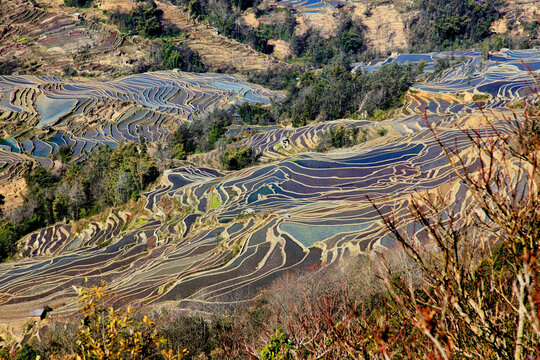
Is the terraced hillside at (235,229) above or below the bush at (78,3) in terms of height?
below

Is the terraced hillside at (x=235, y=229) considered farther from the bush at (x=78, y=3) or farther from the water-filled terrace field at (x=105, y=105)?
the bush at (x=78, y=3)

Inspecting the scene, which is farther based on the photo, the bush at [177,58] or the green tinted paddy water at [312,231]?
the bush at [177,58]

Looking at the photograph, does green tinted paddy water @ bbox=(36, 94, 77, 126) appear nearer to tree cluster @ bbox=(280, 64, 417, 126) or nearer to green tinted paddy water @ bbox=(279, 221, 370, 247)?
tree cluster @ bbox=(280, 64, 417, 126)

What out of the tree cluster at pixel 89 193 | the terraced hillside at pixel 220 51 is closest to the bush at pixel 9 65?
the terraced hillside at pixel 220 51

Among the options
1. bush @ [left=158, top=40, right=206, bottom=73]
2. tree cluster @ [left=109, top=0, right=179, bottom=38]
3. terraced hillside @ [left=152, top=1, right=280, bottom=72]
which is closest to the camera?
bush @ [left=158, top=40, right=206, bottom=73]

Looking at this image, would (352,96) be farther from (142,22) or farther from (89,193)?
(142,22)

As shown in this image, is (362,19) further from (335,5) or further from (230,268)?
(230,268)

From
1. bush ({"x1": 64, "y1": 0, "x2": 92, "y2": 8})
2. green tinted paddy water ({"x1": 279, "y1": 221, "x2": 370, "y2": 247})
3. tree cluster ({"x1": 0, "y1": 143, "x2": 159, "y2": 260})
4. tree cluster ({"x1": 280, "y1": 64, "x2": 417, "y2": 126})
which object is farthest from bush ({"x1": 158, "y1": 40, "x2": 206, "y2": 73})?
green tinted paddy water ({"x1": 279, "y1": 221, "x2": 370, "y2": 247})

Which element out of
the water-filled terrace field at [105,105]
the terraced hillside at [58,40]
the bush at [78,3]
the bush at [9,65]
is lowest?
the water-filled terrace field at [105,105]
